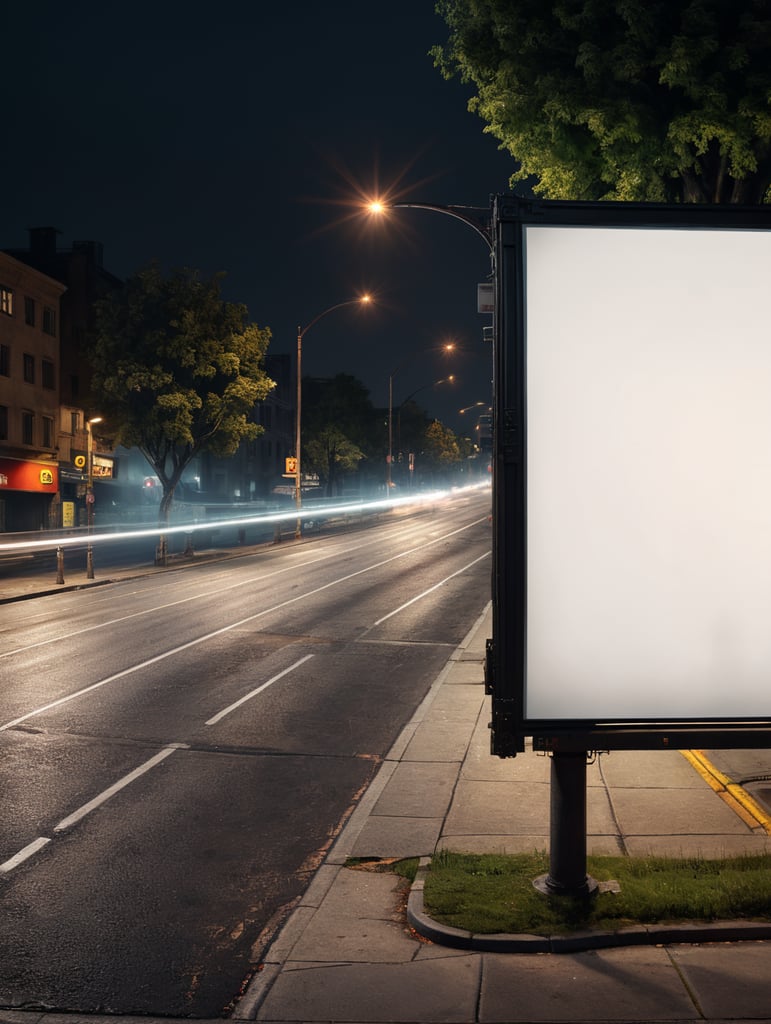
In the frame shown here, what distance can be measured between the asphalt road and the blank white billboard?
3028 millimetres

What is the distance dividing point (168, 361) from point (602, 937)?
40.9 metres

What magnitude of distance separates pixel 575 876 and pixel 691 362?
3.52 metres

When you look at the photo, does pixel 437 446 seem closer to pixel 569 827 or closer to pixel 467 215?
pixel 467 215

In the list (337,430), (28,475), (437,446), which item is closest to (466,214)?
(28,475)

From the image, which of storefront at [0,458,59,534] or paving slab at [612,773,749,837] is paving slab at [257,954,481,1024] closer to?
paving slab at [612,773,749,837]

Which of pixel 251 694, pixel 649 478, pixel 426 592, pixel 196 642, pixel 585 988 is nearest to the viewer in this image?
pixel 585 988

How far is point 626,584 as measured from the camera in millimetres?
6289

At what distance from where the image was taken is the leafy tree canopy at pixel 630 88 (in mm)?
12641

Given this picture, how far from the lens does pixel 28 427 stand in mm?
53812

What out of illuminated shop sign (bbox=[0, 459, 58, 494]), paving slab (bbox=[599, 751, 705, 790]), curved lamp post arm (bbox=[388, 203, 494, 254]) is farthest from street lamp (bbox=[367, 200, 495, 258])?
illuminated shop sign (bbox=[0, 459, 58, 494])

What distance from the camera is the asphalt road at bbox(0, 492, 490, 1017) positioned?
6.50 metres

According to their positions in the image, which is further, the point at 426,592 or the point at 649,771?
the point at 426,592

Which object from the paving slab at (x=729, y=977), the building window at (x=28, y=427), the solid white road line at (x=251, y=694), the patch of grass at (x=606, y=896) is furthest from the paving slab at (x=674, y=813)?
the building window at (x=28, y=427)

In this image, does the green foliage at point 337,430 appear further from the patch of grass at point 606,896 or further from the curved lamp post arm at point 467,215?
the patch of grass at point 606,896
